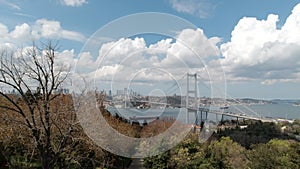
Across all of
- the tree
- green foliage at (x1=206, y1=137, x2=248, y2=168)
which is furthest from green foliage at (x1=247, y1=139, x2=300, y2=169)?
the tree

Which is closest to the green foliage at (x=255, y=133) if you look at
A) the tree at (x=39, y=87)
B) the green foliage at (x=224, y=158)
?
the green foliage at (x=224, y=158)

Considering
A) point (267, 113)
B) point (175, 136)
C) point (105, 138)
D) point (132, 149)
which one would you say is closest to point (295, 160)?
point (175, 136)

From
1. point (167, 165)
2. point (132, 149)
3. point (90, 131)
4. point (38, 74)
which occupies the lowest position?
point (167, 165)

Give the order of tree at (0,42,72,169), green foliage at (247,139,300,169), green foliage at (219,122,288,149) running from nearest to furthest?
tree at (0,42,72,169)
green foliage at (247,139,300,169)
green foliage at (219,122,288,149)

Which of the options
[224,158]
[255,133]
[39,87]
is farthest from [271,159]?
[255,133]

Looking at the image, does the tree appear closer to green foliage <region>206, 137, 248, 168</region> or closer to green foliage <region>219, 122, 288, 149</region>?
green foliage <region>206, 137, 248, 168</region>

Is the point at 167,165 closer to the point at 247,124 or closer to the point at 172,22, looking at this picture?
the point at 172,22

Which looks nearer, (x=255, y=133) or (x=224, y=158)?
(x=224, y=158)

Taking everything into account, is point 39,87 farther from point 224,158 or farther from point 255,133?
point 255,133

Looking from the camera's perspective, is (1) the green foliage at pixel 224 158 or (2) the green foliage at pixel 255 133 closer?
(1) the green foliage at pixel 224 158

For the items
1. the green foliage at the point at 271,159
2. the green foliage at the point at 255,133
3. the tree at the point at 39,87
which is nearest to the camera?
the tree at the point at 39,87

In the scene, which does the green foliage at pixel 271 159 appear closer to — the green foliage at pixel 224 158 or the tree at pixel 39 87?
the green foliage at pixel 224 158
